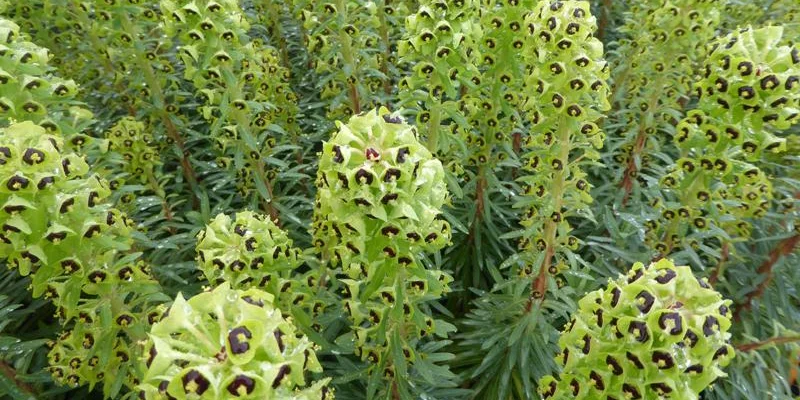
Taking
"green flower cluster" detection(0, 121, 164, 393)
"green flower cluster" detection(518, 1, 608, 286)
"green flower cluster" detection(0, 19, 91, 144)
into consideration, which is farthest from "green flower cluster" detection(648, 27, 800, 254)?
"green flower cluster" detection(0, 19, 91, 144)

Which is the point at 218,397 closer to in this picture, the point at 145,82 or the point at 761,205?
the point at 761,205

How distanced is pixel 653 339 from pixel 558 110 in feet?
5.88

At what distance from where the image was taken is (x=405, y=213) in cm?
238

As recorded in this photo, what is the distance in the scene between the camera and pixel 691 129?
3.59 metres

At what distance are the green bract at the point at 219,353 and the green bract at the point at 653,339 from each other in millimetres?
1248

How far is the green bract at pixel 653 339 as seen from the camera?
Answer: 6.71 ft

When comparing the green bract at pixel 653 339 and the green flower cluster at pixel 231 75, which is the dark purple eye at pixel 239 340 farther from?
the green flower cluster at pixel 231 75

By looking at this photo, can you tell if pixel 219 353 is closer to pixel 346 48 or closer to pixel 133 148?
pixel 133 148

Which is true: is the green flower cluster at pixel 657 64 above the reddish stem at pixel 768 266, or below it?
above

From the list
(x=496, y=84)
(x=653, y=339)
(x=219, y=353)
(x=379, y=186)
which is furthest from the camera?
(x=496, y=84)

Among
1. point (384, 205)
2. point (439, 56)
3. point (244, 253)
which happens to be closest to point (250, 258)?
point (244, 253)

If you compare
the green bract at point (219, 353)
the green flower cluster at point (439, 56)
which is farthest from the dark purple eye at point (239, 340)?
the green flower cluster at point (439, 56)

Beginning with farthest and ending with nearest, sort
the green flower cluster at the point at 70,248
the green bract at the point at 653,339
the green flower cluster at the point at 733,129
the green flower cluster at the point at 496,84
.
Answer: the green flower cluster at the point at 496,84
the green flower cluster at the point at 733,129
the green flower cluster at the point at 70,248
the green bract at the point at 653,339

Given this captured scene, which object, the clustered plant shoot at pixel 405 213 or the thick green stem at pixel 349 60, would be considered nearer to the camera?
the clustered plant shoot at pixel 405 213
